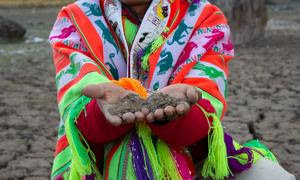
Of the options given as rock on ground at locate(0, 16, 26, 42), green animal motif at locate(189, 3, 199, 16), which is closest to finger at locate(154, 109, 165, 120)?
green animal motif at locate(189, 3, 199, 16)

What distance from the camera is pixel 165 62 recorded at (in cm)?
205

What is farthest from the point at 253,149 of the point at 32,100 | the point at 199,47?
the point at 32,100

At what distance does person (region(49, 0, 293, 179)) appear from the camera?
1796 mm

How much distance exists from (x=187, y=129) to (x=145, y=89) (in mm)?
180

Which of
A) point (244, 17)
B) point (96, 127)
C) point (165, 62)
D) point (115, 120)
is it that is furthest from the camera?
point (244, 17)

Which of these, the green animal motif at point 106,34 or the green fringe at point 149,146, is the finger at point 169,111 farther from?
the green animal motif at point 106,34

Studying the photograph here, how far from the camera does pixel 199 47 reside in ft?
6.85

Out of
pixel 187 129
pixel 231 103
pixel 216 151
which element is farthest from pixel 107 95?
pixel 231 103

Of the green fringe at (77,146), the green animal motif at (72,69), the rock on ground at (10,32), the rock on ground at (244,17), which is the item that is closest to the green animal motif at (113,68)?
→ the green animal motif at (72,69)

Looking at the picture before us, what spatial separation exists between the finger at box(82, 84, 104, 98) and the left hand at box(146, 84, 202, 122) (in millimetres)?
163

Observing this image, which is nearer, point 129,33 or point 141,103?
point 141,103

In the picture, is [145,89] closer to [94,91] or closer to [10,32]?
[94,91]

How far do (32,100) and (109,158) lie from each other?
3.86 m

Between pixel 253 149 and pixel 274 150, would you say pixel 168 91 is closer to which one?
pixel 253 149
